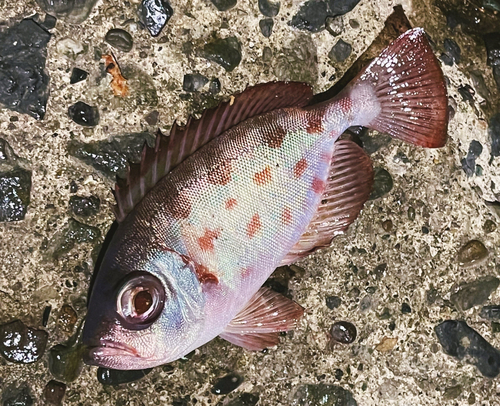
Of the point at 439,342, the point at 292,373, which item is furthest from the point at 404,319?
the point at 292,373

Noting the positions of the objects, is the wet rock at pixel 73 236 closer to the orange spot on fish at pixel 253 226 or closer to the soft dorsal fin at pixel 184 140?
the soft dorsal fin at pixel 184 140

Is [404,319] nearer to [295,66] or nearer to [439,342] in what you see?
[439,342]

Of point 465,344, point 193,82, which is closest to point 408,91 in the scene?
point 193,82

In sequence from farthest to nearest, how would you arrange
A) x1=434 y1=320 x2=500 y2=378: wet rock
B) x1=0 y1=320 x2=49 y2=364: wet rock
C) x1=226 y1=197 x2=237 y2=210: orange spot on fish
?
x1=434 y1=320 x2=500 y2=378: wet rock → x1=0 y1=320 x2=49 y2=364: wet rock → x1=226 y1=197 x2=237 y2=210: orange spot on fish

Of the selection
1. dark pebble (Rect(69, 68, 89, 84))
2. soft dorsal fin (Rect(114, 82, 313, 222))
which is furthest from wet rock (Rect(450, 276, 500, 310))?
dark pebble (Rect(69, 68, 89, 84))

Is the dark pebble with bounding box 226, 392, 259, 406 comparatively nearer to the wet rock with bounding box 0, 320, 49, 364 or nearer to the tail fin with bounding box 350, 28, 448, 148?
the wet rock with bounding box 0, 320, 49, 364

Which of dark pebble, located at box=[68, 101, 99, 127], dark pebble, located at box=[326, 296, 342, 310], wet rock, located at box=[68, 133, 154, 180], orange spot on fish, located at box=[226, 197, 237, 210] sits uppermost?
orange spot on fish, located at box=[226, 197, 237, 210]
